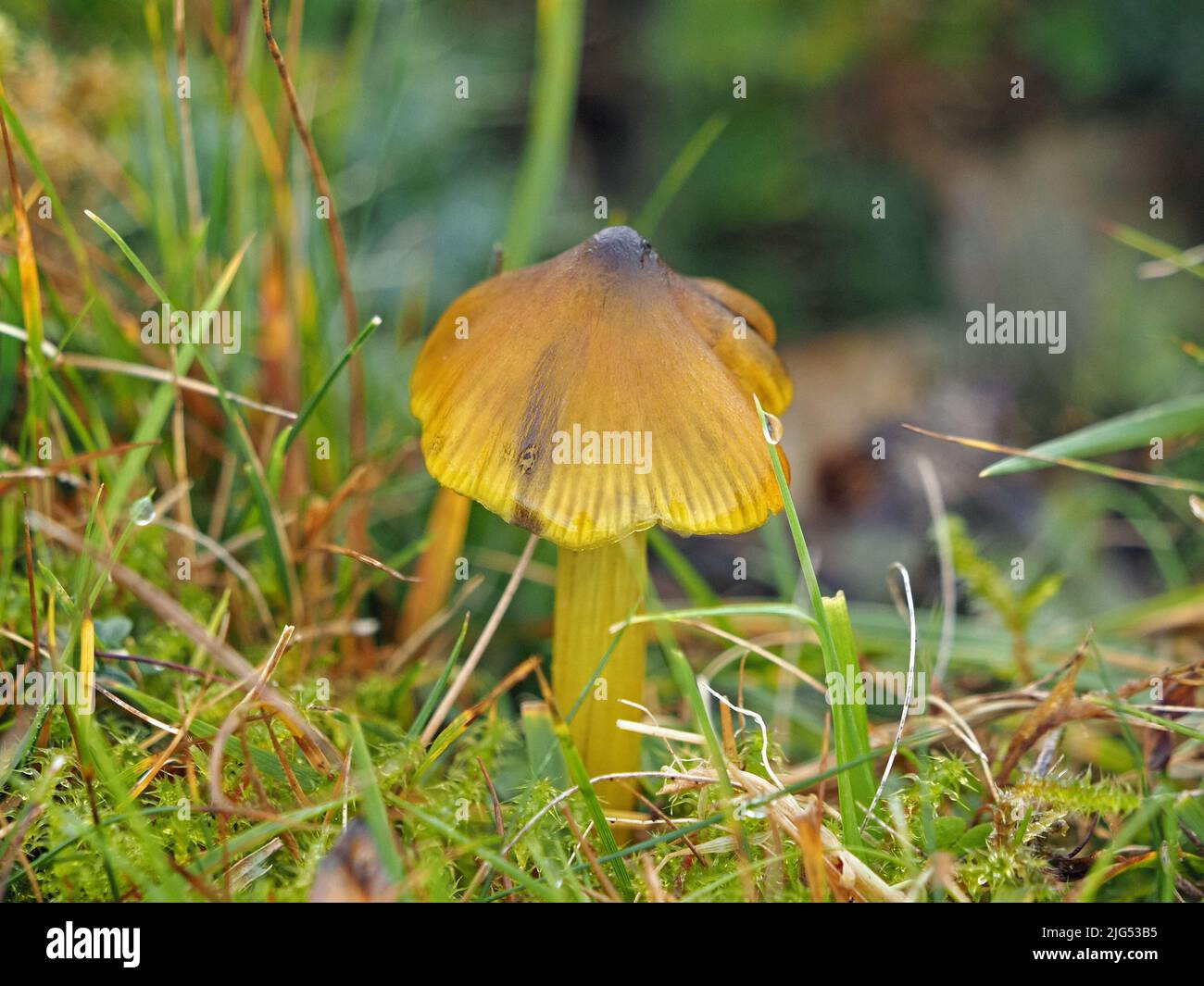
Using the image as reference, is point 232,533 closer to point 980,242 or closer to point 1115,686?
point 1115,686

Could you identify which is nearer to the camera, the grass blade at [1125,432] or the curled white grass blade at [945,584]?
the grass blade at [1125,432]

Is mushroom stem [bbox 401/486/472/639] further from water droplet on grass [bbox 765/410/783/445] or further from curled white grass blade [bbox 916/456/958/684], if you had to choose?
curled white grass blade [bbox 916/456/958/684]

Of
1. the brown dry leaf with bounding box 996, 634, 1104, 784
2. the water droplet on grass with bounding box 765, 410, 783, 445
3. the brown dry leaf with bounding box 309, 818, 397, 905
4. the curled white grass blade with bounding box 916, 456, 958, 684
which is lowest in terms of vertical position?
the brown dry leaf with bounding box 309, 818, 397, 905

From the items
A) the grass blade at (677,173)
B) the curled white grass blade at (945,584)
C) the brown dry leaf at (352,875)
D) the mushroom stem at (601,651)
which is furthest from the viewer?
the grass blade at (677,173)

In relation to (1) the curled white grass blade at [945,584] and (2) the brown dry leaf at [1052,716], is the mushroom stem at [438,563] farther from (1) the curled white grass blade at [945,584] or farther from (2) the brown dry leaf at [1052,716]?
(2) the brown dry leaf at [1052,716]

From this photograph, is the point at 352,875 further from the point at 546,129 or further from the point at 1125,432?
the point at 546,129

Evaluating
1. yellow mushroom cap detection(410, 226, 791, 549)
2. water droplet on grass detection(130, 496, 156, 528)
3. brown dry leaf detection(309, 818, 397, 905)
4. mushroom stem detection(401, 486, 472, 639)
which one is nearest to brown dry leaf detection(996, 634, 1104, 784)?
yellow mushroom cap detection(410, 226, 791, 549)

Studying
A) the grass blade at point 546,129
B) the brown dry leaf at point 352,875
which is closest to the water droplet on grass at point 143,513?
the brown dry leaf at point 352,875

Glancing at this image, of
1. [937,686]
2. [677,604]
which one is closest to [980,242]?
[677,604]
